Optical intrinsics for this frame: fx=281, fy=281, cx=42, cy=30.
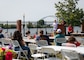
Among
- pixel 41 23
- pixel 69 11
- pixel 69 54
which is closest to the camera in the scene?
pixel 69 54

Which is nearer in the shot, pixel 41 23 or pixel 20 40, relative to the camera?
pixel 20 40

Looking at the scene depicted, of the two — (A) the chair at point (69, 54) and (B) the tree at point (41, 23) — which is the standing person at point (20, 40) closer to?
(A) the chair at point (69, 54)

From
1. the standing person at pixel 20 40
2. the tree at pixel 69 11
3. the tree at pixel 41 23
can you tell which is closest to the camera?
the standing person at pixel 20 40

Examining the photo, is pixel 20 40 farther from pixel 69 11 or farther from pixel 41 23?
pixel 69 11

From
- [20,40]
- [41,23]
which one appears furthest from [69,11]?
[20,40]

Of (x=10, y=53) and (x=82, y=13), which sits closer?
(x=10, y=53)

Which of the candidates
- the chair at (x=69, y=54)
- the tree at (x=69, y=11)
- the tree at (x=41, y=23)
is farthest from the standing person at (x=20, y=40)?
the tree at (x=69, y=11)

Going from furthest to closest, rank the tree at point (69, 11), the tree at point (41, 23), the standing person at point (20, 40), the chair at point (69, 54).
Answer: the tree at point (69, 11), the tree at point (41, 23), the standing person at point (20, 40), the chair at point (69, 54)

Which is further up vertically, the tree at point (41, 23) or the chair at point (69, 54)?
the tree at point (41, 23)

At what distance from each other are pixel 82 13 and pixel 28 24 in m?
8.60

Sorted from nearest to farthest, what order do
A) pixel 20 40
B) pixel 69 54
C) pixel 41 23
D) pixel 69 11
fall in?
pixel 69 54, pixel 20 40, pixel 41 23, pixel 69 11

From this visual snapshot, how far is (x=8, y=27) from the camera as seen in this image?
73.5 ft

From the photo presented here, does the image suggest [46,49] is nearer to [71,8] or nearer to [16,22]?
[16,22]

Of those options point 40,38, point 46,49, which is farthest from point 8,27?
point 46,49
